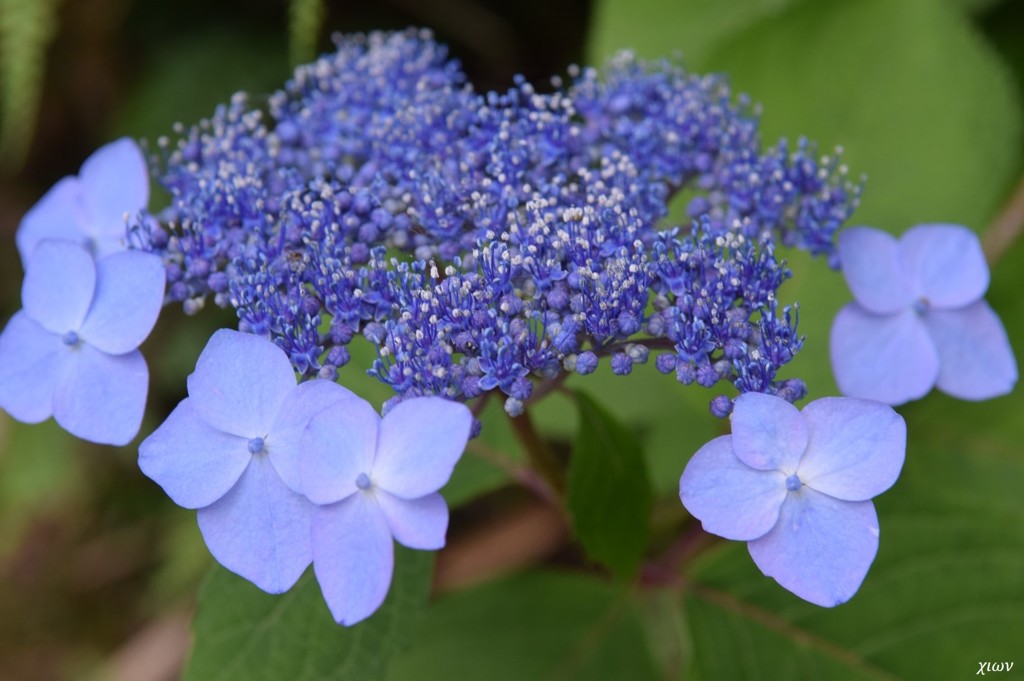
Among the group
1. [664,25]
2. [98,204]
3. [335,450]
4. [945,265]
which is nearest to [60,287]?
[98,204]

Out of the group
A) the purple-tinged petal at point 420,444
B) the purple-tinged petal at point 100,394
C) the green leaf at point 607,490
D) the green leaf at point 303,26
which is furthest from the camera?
the green leaf at point 303,26

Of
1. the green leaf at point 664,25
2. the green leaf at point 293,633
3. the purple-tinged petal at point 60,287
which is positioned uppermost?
the green leaf at point 664,25

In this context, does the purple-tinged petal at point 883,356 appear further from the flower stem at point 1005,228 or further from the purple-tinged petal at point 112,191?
the purple-tinged petal at point 112,191

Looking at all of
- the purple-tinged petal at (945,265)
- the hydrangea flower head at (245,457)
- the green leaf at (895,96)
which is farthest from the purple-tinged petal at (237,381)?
the green leaf at (895,96)

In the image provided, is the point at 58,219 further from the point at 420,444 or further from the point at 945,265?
the point at 945,265

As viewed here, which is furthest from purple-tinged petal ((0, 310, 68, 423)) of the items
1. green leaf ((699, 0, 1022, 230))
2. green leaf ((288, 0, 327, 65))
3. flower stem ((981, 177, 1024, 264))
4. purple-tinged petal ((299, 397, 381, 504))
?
flower stem ((981, 177, 1024, 264))
